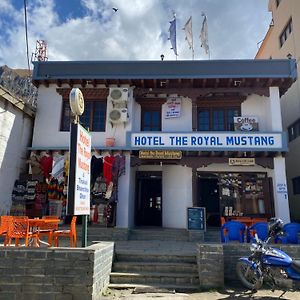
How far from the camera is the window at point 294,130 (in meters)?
16.5

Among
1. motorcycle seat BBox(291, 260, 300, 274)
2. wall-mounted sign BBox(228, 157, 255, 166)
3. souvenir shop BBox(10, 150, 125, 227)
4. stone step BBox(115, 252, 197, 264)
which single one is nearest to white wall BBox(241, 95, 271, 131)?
wall-mounted sign BBox(228, 157, 255, 166)

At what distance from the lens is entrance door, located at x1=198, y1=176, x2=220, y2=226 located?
1456 cm

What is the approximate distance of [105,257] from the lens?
22.3 feet

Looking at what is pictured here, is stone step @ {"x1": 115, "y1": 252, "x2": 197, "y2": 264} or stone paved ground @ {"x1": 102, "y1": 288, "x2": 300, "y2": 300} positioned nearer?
stone paved ground @ {"x1": 102, "y1": 288, "x2": 300, "y2": 300}

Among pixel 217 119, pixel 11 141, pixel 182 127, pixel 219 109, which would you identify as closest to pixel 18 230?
pixel 11 141

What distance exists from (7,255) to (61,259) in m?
1.03

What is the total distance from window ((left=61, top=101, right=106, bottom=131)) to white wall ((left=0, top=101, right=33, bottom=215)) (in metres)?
1.76

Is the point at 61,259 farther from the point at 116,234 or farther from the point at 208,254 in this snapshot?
the point at 116,234

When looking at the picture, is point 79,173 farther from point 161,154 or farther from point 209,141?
point 209,141

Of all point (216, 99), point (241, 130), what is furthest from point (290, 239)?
point (216, 99)

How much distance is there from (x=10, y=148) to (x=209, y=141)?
27.5ft

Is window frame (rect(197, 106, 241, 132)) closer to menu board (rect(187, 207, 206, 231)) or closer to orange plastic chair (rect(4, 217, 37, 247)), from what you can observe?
menu board (rect(187, 207, 206, 231))

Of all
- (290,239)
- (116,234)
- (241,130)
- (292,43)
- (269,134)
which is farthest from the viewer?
(292,43)

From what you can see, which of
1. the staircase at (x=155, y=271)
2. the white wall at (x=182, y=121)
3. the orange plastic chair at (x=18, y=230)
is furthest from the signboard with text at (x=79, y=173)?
the white wall at (x=182, y=121)
